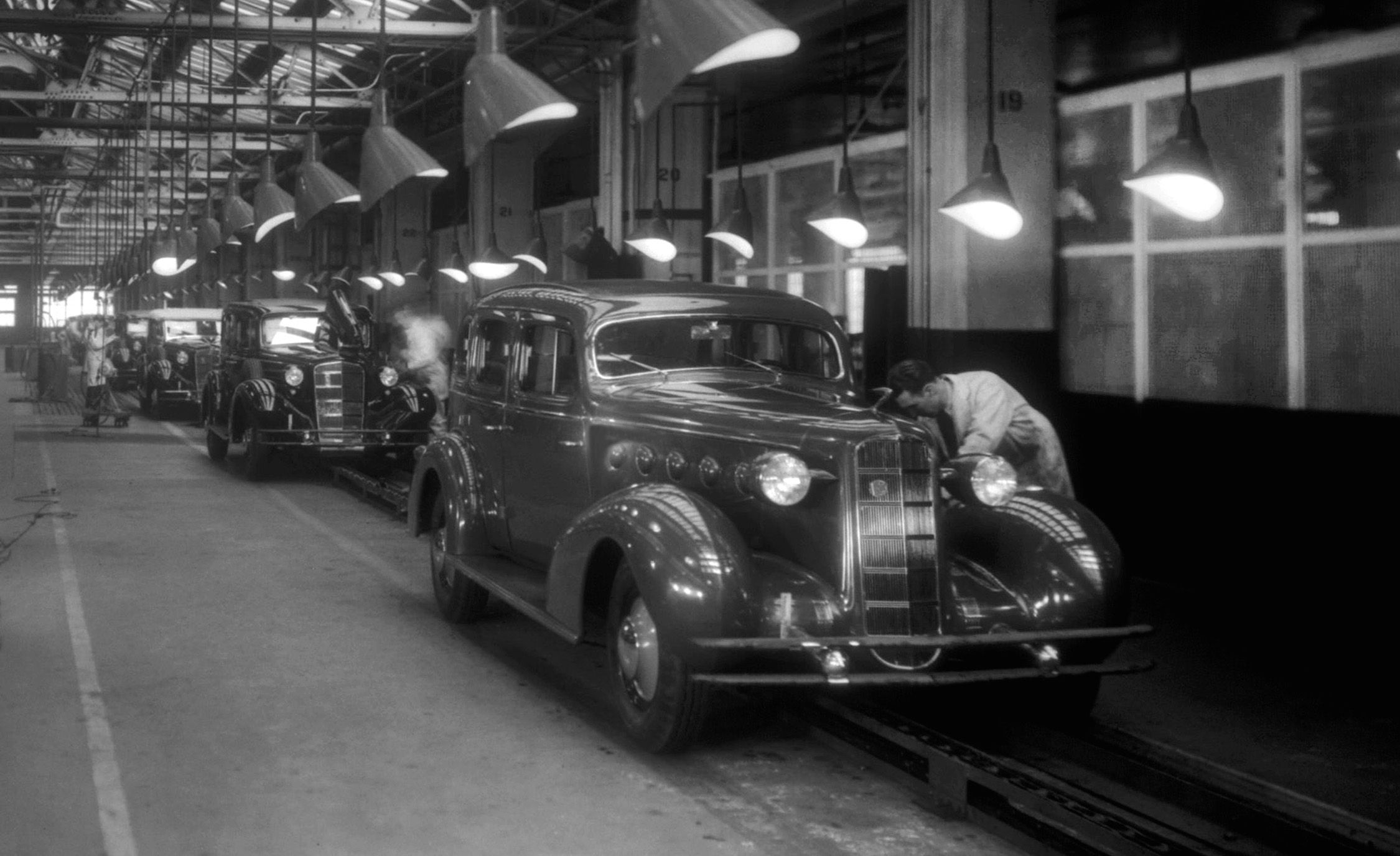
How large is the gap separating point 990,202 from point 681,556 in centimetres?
336

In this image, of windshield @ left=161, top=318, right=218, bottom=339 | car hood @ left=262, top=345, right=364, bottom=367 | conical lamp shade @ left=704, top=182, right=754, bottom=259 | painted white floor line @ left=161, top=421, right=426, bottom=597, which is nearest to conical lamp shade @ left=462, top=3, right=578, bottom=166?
painted white floor line @ left=161, top=421, right=426, bottom=597

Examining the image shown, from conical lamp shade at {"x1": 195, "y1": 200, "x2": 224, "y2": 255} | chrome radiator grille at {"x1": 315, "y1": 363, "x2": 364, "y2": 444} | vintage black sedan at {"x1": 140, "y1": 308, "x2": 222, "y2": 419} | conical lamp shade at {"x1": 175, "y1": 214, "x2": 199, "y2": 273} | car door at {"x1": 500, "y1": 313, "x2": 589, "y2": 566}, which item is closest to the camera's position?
car door at {"x1": 500, "y1": 313, "x2": 589, "y2": 566}

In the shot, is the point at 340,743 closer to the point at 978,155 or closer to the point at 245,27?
the point at 978,155

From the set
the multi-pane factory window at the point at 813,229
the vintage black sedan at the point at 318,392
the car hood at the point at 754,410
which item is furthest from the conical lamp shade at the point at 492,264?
the car hood at the point at 754,410

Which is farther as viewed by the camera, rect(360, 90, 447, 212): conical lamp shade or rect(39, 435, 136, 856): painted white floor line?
rect(360, 90, 447, 212): conical lamp shade

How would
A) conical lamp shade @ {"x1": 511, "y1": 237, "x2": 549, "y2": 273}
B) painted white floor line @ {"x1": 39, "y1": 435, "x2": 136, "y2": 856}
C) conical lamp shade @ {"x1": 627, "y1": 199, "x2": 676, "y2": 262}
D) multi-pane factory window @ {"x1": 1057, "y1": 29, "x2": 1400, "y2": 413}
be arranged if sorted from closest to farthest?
painted white floor line @ {"x1": 39, "y1": 435, "x2": 136, "y2": 856} → multi-pane factory window @ {"x1": 1057, "y1": 29, "x2": 1400, "y2": 413} → conical lamp shade @ {"x1": 627, "y1": 199, "x2": 676, "y2": 262} → conical lamp shade @ {"x1": 511, "y1": 237, "x2": 549, "y2": 273}

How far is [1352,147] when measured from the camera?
8.36m

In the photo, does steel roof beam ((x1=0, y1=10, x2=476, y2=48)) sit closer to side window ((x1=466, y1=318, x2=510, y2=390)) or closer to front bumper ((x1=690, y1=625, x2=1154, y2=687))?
side window ((x1=466, y1=318, x2=510, y2=390))

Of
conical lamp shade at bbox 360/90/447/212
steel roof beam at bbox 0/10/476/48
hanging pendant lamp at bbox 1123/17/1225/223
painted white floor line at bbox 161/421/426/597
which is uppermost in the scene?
steel roof beam at bbox 0/10/476/48

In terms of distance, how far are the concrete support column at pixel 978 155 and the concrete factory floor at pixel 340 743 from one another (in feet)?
13.1

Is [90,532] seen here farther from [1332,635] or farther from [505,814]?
[1332,635]

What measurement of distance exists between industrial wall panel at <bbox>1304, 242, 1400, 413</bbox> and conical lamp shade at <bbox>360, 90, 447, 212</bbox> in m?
4.89

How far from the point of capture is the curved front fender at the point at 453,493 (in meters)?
7.83

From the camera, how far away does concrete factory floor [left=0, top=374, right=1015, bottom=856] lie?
15.9 ft
